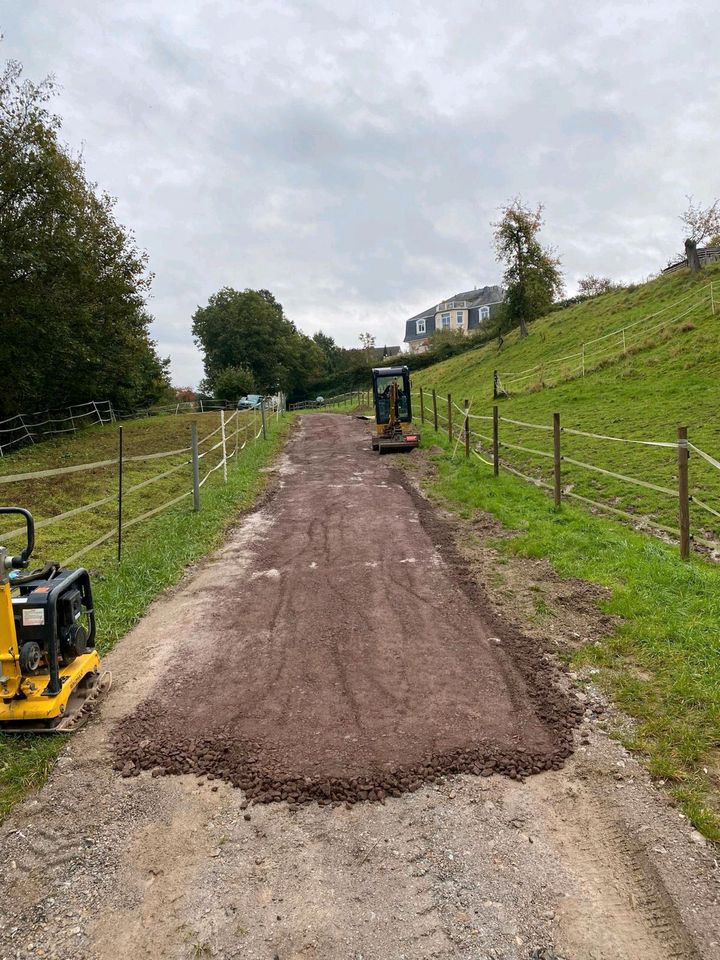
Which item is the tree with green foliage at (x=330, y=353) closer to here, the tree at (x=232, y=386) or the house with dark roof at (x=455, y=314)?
the house with dark roof at (x=455, y=314)

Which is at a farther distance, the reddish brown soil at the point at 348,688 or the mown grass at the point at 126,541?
the mown grass at the point at 126,541

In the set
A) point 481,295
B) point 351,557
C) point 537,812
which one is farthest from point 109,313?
point 481,295

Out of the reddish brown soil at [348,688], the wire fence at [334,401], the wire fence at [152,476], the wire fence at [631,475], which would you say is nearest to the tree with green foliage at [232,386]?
the wire fence at [334,401]

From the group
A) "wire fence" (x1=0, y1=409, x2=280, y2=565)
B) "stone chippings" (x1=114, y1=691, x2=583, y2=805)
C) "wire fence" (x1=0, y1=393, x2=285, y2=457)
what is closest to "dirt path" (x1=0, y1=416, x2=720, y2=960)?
"stone chippings" (x1=114, y1=691, x2=583, y2=805)

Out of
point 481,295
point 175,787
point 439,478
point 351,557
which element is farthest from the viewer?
point 481,295

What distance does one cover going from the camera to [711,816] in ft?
8.55

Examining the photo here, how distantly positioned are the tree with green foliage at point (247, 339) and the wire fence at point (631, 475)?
44060 millimetres

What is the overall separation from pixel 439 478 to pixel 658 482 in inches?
162

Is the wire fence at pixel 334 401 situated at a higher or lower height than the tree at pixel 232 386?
lower

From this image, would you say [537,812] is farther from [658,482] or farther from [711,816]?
[658,482]

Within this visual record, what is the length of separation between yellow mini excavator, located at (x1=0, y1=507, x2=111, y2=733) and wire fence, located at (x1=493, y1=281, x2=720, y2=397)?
20015 millimetres

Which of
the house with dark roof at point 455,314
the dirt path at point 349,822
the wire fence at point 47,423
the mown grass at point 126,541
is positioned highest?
the house with dark roof at point 455,314

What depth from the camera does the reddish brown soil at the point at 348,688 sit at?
3.12 metres

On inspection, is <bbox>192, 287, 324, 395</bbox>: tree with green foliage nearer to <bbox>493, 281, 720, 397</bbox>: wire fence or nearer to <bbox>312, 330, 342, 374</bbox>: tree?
<bbox>312, 330, 342, 374</bbox>: tree
